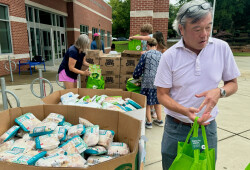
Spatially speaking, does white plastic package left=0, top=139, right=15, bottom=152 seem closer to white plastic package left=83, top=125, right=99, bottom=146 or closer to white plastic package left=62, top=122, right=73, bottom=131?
white plastic package left=62, top=122, right=73, bottom=131

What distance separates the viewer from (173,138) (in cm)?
148

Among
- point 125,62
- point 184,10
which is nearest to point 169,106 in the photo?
point 184,10

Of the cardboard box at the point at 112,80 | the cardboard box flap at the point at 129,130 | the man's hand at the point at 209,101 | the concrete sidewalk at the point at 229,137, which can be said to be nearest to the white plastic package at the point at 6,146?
the cardboard box flap at the point at 129,130

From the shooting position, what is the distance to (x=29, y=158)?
1218mm

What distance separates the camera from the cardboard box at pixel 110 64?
390 cm

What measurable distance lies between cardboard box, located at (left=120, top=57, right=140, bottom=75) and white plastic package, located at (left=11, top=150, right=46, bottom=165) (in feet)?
9.21

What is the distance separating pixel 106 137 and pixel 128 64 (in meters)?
2.57

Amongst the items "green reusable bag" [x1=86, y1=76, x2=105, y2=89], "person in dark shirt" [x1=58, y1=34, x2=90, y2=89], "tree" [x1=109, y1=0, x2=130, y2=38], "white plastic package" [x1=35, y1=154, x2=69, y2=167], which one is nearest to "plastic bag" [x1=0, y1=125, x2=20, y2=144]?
"white plastic package" [x1=35, y1=154, x2=69, y2=167]

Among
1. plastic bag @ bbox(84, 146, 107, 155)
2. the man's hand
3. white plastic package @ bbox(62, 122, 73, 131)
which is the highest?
the man's hand

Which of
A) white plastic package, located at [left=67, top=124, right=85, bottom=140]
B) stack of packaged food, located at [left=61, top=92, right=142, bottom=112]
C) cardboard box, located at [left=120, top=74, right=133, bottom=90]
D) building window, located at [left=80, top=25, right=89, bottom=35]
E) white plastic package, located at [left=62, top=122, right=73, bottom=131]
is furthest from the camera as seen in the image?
building window, located at [left=80, top=25, right=89, bottom=35]

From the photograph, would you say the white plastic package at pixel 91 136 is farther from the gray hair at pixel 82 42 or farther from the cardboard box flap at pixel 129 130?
the gray hair at pixel 82 42

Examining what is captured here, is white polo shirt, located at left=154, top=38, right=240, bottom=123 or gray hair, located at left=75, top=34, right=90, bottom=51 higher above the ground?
gray hair, located at left=75, top=34, right=90, bottom=51

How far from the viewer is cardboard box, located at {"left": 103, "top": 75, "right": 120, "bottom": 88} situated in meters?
4.00

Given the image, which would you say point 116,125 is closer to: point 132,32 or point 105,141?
point 105,141
